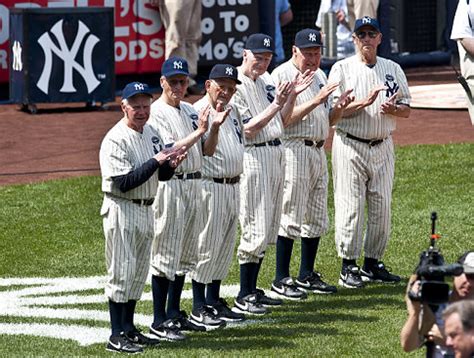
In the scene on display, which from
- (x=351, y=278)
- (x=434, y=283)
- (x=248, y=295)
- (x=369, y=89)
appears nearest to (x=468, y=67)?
A: (x=369, y=89)

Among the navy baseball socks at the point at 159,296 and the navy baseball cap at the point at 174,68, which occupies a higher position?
the navy baseball cap at the point at 174,68

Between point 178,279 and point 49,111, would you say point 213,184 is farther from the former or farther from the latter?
point 49,111

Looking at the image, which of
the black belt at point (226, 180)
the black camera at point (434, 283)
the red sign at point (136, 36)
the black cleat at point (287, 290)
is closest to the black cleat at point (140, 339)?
the black belt at point (226, 180)

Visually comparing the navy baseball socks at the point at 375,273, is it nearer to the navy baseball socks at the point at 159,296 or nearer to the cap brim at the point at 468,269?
the navy baseball socks at the point at 159,296

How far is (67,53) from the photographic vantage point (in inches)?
757

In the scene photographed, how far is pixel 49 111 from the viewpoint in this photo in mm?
19844

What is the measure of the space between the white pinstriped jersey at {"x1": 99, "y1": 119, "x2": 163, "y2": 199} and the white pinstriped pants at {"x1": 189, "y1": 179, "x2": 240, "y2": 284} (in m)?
0.83

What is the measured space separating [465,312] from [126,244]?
139 inches

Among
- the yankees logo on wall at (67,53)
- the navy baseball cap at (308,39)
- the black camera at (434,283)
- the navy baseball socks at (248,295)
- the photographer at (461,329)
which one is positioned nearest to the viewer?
the photographer at (461,329)

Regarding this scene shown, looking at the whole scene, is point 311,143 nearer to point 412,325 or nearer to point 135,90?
point 135,90

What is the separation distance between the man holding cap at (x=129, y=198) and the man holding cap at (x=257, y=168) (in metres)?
1.32

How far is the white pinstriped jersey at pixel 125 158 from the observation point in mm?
9977

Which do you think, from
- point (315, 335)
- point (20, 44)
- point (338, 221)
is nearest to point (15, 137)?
point (20, 44)

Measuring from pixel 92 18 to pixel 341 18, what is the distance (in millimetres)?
4086
